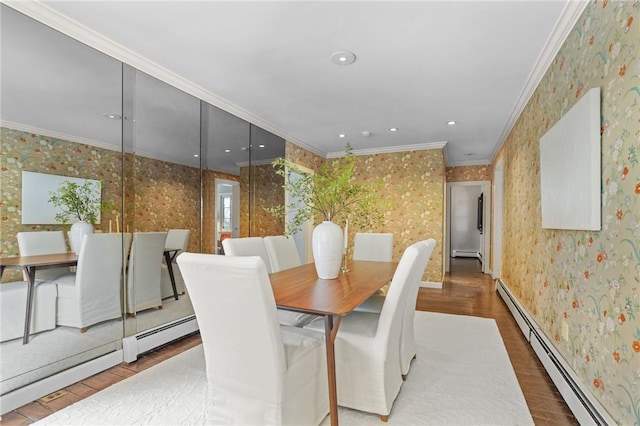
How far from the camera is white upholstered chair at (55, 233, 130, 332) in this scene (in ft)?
7.80

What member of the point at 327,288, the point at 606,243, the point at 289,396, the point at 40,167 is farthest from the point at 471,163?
the point at 40,167

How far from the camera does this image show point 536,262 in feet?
9.82

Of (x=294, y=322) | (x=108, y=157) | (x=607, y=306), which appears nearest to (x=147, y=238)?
(x=108, y=157)

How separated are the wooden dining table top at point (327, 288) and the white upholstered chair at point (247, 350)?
229mm

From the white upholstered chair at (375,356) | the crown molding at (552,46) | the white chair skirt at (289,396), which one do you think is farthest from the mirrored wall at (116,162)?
the crown molding at (552,46)

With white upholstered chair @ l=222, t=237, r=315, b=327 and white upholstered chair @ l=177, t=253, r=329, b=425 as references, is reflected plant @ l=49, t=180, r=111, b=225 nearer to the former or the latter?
white upholstered chair @ l=222, t=237, r=315, b=327

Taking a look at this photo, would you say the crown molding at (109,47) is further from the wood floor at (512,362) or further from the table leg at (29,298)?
the wood floor at (512,362)

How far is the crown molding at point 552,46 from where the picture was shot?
2016 mm

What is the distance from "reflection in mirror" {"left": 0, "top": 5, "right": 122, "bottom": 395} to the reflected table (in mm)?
30

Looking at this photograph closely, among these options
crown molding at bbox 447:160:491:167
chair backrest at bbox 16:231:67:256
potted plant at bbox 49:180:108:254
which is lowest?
chair backrest at bbox 16:231:67:256

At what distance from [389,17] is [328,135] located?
2.91m

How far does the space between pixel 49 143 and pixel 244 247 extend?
1.52 meters

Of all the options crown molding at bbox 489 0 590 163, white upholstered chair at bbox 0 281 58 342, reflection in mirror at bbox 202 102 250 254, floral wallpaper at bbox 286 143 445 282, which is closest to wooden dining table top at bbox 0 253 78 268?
white upholstered chair at bbox 0 281 58 342

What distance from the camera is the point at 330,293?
1888 millimetres
